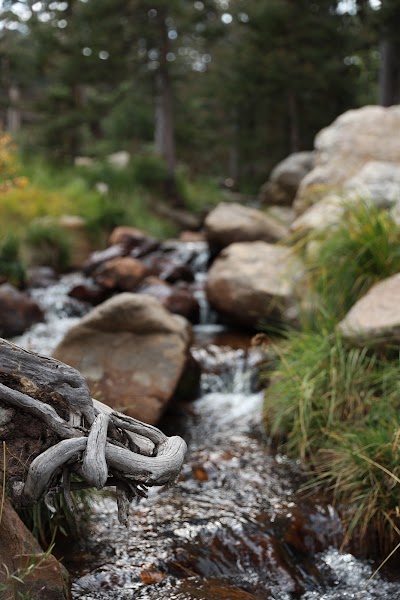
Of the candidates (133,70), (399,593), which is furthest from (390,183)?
(133,70)

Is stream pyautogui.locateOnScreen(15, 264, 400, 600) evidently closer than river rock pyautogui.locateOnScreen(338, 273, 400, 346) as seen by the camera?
Yes

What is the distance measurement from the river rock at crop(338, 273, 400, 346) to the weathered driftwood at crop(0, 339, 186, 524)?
7.58ft

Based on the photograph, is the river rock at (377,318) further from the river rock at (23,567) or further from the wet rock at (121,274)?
the wet rock at (121,274)

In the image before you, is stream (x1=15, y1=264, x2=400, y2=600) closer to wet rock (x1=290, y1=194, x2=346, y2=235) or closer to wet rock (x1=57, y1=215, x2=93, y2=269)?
wet rock (x1=290, y1=194, x2=346, y2=235)

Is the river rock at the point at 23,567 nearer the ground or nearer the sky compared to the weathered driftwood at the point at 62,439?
nearer the ground

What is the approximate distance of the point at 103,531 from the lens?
349 cm

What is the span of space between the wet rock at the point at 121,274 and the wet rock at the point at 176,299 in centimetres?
59

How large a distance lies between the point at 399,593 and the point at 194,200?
46.3 feet

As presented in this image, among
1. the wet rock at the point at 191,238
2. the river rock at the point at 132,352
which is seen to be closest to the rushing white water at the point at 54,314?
the river rock at the point at 132,352

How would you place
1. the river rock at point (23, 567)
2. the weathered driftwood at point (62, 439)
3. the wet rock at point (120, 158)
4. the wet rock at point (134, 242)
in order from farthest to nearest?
the wet rock at point (120, 158) → the wet rock at point (134, 242) → the river rock at point (23, 567) → the weathered driftwood at point (62, 439)

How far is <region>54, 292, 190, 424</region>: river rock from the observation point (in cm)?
488

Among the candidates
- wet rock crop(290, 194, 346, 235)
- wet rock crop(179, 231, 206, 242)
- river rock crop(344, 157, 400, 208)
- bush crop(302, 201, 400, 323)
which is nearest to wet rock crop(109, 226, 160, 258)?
wet rock crop(179, 231, 206, 242)

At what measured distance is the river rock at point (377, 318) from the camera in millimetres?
4348

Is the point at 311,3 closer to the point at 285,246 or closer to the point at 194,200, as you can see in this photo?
the point at 194,200
